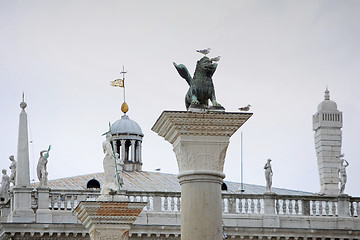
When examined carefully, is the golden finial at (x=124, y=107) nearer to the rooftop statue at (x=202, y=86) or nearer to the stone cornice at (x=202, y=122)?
the rooftop statue at (x=202, y=86)

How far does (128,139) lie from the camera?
188 ft

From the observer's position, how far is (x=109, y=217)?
26922mm

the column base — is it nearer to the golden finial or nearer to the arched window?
the arched window

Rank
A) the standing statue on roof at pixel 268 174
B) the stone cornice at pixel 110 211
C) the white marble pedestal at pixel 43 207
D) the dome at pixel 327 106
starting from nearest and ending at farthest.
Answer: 1. the stone cornice at pixel 110 211
2. the white marble pedestal at pixel 43 207
3. the standing statue on roof at pixel 268 174
4. the dome at pixel 327 106

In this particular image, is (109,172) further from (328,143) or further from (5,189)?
(328,143)

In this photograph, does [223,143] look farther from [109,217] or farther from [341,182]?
[341,182]

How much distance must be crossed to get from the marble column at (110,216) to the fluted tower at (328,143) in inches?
1046

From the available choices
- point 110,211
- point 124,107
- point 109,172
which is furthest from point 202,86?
point 124,107

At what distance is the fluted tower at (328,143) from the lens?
5256 cm

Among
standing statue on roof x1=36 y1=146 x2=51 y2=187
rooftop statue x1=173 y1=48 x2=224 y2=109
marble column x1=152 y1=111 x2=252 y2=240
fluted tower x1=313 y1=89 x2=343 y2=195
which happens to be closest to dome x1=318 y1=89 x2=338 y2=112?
fluted tower x1=313 y1=89 x2=343 y2=195

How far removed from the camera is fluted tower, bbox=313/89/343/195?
5256cm

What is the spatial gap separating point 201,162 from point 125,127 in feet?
130

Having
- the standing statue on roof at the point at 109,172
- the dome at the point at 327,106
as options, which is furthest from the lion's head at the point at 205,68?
the dome at the point at 327,106

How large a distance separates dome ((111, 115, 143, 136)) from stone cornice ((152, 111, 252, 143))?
1551 inches
